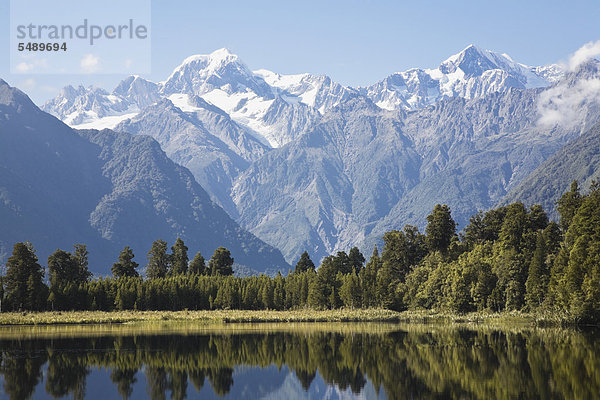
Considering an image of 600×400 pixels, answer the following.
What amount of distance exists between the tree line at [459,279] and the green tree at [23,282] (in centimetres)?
22

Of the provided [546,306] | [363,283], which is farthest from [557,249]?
[363,283]

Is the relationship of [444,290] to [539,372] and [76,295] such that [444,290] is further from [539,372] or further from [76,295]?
[539,372]

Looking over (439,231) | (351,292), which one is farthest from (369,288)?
(439,231)

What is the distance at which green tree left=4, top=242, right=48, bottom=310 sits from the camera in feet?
553

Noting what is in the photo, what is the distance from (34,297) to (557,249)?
114 m

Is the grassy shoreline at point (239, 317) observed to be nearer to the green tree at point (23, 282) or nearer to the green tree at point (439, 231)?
the green tree at point (23, 282)

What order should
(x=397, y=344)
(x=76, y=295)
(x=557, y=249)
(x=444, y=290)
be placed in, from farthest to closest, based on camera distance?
(x=76, y=295) < (x=444, y=290) < (x=557, y=249) < (x=397, y=344)

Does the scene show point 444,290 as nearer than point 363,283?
Yes

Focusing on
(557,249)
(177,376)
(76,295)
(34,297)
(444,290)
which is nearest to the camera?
(177,376)

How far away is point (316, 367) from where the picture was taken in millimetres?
70125

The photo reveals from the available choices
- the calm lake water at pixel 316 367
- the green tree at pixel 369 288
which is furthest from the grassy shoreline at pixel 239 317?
the calm lake water at pixel 316 367

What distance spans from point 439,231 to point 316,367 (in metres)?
123

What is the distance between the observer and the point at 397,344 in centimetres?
8719

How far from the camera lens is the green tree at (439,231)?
188000 millimetres
